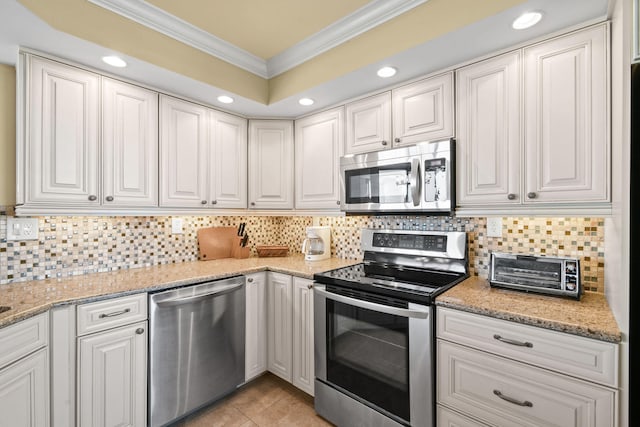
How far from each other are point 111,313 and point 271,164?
1.63 m

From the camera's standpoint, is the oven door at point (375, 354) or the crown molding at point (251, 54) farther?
the crown molding at point (251, 54)

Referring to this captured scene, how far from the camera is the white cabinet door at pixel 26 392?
120cm

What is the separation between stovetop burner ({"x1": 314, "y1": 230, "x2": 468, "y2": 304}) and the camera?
1638mm

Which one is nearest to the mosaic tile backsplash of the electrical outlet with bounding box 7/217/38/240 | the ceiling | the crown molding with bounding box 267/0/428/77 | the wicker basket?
the electrical outlet with bounding box 7/217/38/240

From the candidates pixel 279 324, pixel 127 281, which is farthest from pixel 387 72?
pixel 127 281

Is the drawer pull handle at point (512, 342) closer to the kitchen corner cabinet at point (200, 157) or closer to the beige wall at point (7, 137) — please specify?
the kitchen corner cabinet at point (200, 157)

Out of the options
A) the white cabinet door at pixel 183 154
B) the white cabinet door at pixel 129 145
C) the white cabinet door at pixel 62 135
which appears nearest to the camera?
the white cabinet door at pixel 62 135

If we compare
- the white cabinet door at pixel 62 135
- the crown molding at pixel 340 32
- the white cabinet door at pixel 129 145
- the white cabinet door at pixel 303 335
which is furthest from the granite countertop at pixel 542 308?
the white cabinet door at pixel 62 135

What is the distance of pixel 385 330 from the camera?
164cm

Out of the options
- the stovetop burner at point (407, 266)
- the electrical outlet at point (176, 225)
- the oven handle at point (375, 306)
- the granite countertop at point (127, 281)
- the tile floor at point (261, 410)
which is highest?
the electrical outlet at point (176, 225)

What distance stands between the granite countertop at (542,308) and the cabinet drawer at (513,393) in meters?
0.20

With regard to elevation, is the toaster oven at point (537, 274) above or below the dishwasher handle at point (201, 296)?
above

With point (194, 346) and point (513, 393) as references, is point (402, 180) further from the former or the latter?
point (194, 346)

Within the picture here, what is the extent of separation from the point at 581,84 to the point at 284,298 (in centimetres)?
211
